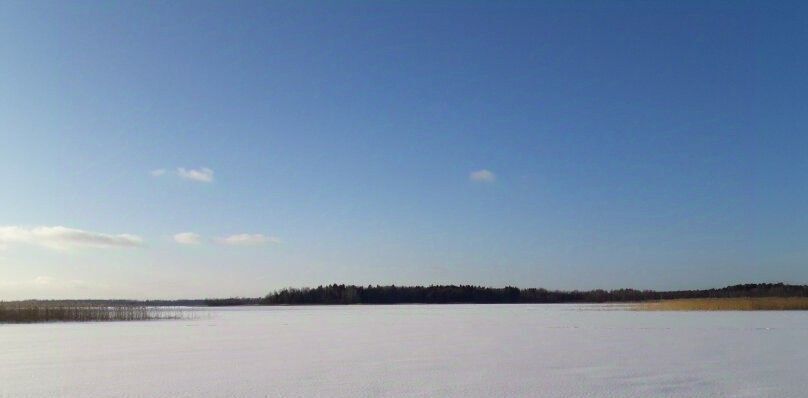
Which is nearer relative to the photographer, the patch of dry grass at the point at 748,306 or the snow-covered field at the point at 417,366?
the snow-covered field at the point at 417,366

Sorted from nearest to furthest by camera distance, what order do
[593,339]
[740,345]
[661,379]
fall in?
[661,379]
[740,345]
[593,339]

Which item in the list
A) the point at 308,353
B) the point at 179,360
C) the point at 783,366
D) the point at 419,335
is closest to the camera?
the point at 783,366

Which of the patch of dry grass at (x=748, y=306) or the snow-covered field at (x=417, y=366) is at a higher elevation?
the snow-covered field at (x=417, y=366)

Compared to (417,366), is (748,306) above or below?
below

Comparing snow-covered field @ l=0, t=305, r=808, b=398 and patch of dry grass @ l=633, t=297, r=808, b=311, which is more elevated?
snow-covered field @ l=0, t=305, r=808, b=398

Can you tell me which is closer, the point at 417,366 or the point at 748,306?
the point at 417,366

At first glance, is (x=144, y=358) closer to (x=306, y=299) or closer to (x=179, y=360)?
(x=179, y=360)

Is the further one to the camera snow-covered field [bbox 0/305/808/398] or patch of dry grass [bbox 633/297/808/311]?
patch of dry grass [bbox 633/297/808/311]

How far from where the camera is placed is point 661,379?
6.07 m

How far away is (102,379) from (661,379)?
5270 mm

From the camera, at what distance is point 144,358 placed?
27.3ft

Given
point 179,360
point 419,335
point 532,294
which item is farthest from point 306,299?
point 179,360

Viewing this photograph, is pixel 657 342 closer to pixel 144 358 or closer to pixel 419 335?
pixel 419 335

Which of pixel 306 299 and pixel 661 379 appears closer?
pixel 661 379
